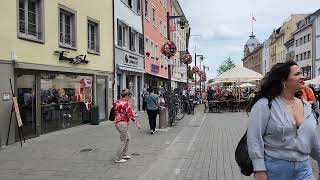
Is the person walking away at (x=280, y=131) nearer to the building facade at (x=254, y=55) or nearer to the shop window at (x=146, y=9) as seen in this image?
the shop window at (x=146, y=9)

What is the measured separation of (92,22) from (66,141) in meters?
8.13

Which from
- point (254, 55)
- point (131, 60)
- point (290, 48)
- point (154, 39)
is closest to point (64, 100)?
point (131, 60)

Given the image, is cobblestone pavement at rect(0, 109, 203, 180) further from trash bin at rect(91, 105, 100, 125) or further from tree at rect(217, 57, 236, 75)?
tree at rect(217, 57, 236, 75)

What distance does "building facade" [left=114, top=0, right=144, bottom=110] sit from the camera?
2509 cm

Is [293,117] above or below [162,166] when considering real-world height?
above

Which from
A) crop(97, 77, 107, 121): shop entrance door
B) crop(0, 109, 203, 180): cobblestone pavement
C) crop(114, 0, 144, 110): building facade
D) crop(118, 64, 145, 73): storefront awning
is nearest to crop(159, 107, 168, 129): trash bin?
crop(0, 109, 203, 180): cobblestone pavement

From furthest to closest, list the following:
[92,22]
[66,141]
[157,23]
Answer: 1. [157,23]
2. [92,22]
3. [66,141]

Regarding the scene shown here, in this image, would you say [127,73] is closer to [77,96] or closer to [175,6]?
[77,96]

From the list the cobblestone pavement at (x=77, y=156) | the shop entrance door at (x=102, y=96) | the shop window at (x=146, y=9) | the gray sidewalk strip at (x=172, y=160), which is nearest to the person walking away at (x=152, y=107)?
the cobblestone pavement at (x=77, y=156)

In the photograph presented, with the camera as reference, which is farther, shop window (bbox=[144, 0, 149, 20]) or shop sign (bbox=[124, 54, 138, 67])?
shop window (bbox=[144, 0, 149, 20])

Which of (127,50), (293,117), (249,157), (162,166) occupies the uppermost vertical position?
(127,50)

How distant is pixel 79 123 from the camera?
19.4 m

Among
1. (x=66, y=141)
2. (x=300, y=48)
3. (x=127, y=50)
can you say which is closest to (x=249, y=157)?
(x=66, y=141)

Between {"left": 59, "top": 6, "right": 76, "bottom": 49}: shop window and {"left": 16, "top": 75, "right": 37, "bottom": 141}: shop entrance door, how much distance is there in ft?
9.34
